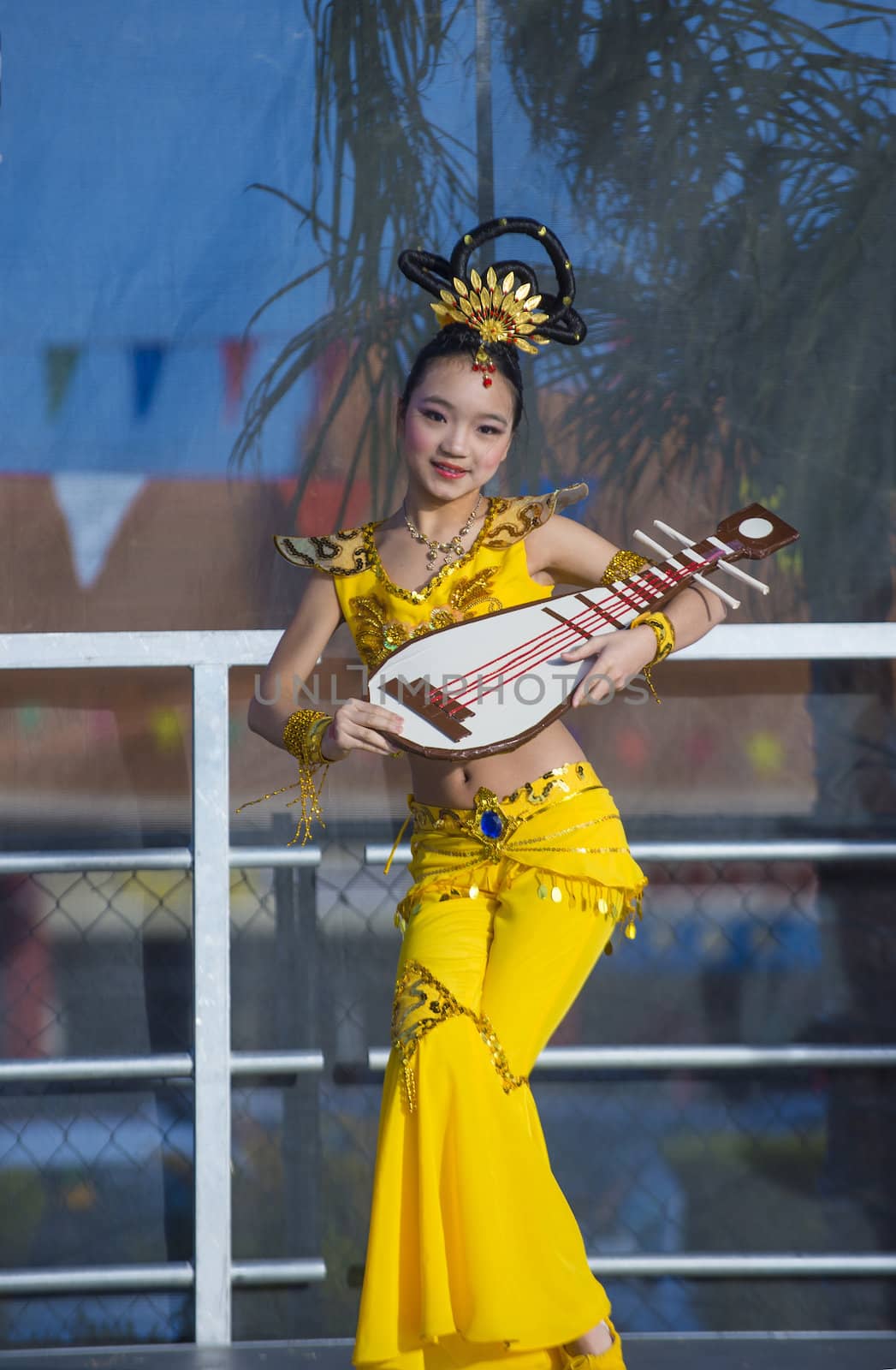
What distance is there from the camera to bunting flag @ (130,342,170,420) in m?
2.89

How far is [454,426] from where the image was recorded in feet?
6.56

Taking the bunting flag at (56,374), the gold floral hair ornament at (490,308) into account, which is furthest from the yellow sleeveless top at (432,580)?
the bunting flag at (56,374)

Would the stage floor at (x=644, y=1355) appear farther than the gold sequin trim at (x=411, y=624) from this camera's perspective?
Yes

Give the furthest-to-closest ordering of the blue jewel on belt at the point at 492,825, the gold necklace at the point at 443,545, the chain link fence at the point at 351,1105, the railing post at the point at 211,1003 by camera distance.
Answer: the chain link fence at the point at 351,1105
the railing post at the point at 211,1003
the gold necklace at the point at 443,545
the blue jewel on belt at the point at 492,825

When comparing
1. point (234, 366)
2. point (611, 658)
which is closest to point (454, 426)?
point (611, 658)

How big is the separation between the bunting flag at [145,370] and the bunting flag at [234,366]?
121mm

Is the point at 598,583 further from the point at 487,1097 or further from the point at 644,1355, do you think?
the point at 644,1355

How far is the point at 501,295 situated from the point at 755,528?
0.49 meters

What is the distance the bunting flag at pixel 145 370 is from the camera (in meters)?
2.89

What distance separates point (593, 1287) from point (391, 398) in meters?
1.73

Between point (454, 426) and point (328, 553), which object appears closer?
point (454, 426)

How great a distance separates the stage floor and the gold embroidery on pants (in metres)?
0.84

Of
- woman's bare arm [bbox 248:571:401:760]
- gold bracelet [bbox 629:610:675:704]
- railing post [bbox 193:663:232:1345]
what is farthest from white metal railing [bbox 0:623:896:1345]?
gold bracelet [bbox 629:610:675:704]

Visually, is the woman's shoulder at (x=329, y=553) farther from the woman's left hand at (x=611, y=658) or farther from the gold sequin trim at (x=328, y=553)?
the woman's left hand at (x=611, y=658)
